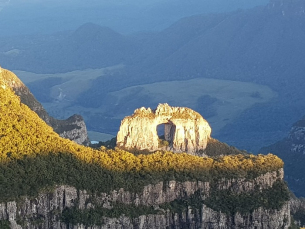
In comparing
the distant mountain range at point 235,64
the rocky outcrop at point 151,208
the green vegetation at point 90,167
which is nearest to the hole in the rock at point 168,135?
the green vegetation at point 90,167

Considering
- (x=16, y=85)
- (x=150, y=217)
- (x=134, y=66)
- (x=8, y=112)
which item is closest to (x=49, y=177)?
(x=150, y=217)

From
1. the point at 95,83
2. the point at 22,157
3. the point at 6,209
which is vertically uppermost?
the point at 95,83

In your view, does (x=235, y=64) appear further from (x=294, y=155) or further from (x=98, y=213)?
(x=98, y=213)

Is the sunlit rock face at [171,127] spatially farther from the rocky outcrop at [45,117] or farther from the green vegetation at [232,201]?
the rocky outcrop at [45,117]

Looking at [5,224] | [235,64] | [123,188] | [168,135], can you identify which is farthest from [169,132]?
[235,64]

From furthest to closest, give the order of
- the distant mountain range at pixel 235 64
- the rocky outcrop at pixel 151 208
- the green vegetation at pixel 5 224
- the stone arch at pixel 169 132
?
the distant mountain range at pixel 235 64
the stone arch at pixel 169 132
the rocky outcrop at pixel 151 208
the green vegetation at pixel 5 224

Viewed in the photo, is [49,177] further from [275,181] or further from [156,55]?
[156,55]

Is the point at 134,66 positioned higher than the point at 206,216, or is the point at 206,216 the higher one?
the point at 134,66
